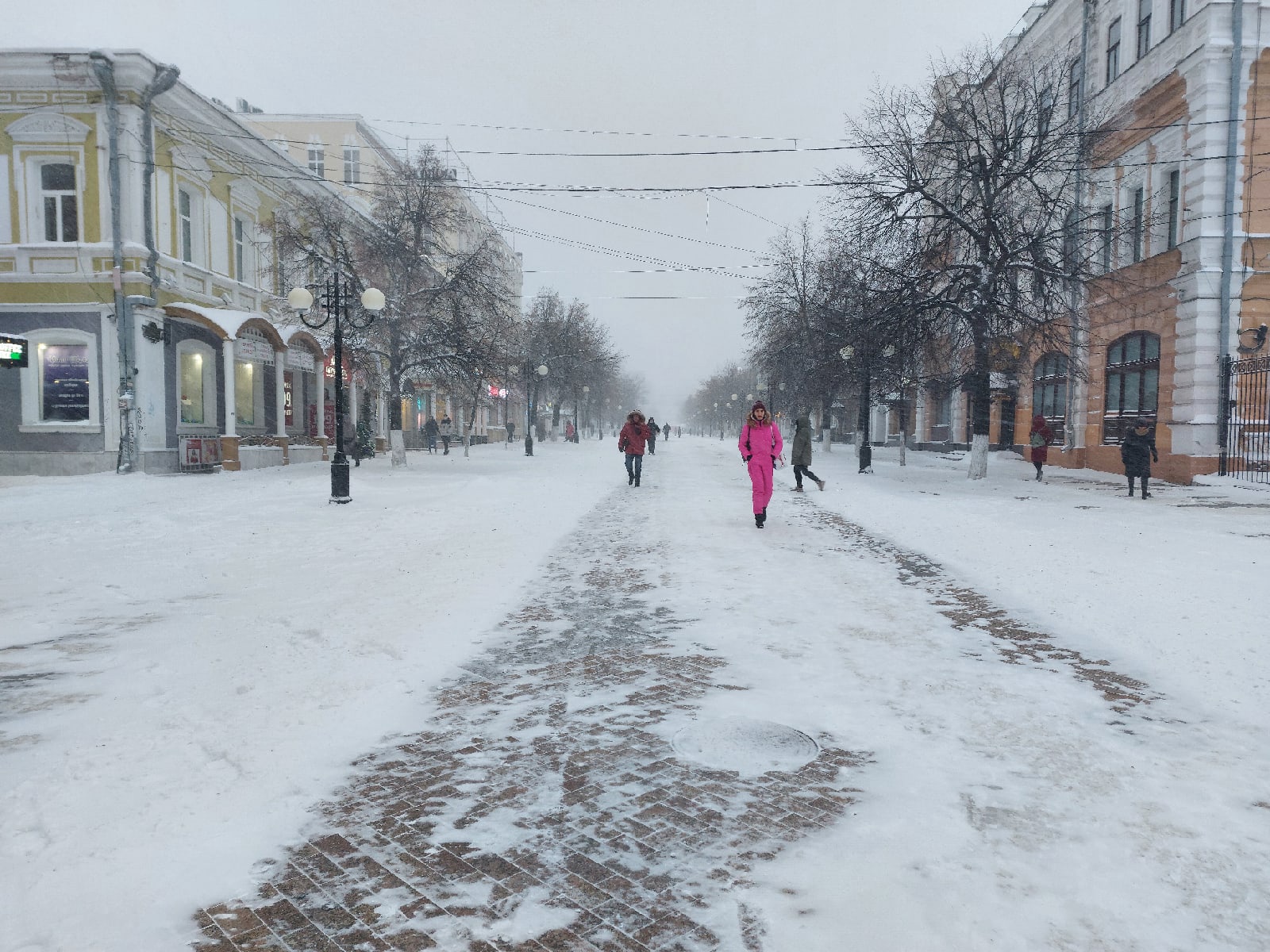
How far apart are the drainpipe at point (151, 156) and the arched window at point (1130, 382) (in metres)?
25.3

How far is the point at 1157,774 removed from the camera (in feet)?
11.5

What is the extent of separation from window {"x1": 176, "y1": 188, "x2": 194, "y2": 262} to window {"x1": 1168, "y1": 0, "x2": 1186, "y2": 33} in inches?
1018

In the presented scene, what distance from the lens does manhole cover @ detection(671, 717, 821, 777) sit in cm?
363

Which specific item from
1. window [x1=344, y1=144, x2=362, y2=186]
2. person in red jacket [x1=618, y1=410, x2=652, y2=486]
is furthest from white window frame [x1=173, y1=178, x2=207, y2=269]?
window [x1=344, y1=144, x2=362, y2=186]

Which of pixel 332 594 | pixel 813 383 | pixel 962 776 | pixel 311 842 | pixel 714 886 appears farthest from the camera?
pixel 813 383

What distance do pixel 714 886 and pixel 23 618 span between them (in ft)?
20.1

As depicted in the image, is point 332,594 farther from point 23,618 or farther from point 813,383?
point 813,383

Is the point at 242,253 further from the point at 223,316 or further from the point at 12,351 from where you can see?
the point at 12,351

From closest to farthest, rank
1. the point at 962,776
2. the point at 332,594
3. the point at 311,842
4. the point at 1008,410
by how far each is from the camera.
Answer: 1. the point at 311,842
2. the point at 962,776
3. the point at 332,594
4. the point at 1008,410

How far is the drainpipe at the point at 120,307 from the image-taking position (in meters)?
19.4

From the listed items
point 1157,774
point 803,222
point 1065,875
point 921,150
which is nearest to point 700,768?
point 1065,875

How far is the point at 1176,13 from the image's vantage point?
1991cm

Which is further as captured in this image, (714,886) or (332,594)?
(332,594)

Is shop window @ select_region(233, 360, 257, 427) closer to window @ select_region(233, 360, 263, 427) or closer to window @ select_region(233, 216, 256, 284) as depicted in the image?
window @ select_region(233, 360, 263, 427)
